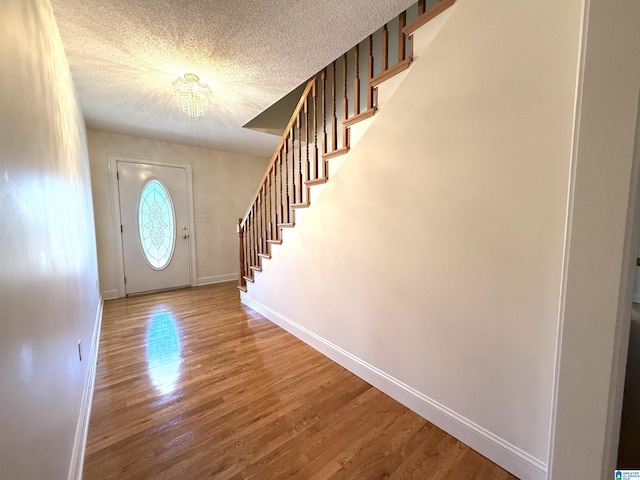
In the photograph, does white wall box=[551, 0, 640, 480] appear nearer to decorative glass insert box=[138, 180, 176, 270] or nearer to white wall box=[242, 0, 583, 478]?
white wall box=[242, 0, 583, 478]

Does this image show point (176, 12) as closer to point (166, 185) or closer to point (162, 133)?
point (162, 133)

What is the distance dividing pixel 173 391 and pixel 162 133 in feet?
10.9

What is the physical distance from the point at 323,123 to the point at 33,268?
1909mm

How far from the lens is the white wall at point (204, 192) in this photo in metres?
3.50

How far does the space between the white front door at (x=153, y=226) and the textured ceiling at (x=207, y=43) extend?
1.22 m

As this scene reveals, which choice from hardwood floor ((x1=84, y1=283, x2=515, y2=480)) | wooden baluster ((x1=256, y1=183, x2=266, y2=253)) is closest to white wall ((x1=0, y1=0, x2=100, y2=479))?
hardwood floor ((x1=84, y1=283, x2=515, y2=480))

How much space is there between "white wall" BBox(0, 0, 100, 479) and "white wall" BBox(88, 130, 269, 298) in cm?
269

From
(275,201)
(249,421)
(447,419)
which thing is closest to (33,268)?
(249,421)

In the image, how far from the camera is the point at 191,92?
2.14m

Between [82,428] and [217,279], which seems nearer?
[82,428]

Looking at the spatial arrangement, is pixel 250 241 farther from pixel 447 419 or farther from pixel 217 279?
pixel 447 419

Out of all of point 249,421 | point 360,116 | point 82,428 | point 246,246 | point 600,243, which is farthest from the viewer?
point 246,246

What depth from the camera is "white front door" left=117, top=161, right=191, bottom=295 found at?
3.71 meters

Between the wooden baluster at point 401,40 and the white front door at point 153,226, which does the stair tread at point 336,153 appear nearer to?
the wooden baluster at point 401,40
